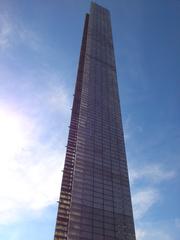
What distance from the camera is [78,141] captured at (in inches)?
4769

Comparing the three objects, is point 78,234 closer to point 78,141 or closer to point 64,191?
point 64,191

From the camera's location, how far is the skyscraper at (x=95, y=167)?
95.4 metres

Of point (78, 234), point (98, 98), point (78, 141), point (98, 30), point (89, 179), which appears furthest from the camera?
point (98, 30)

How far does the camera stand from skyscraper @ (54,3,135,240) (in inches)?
3757

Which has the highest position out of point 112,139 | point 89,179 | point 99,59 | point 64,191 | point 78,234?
point 99,59

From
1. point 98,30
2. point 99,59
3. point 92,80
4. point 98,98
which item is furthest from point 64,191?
point 98,30

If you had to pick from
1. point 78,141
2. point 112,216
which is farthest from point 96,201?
point 78,141

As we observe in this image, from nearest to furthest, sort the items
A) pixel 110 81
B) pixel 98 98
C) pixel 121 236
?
1. pixel 121 236
2. pixel 98 98
3. pixel 110 81

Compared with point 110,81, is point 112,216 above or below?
below

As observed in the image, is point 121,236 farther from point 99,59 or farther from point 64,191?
point 99,59

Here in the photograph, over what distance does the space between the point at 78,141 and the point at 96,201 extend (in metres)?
28.4

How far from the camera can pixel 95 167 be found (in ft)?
378

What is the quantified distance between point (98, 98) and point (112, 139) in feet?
90.7

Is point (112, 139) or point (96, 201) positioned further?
point (112, 139)
